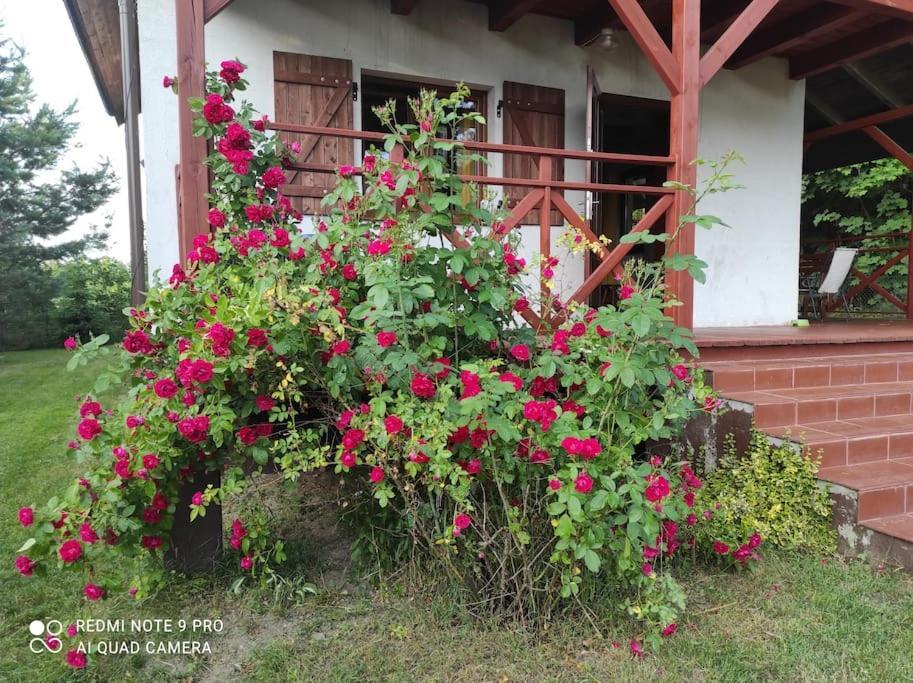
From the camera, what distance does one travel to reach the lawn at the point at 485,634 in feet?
6.00

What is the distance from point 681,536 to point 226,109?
257 cm

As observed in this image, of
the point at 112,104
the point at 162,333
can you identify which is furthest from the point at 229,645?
the point at 112,104

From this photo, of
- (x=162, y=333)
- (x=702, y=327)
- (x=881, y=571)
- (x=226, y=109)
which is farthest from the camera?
(x=702, y=327)

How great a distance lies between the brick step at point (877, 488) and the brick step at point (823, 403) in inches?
13.1

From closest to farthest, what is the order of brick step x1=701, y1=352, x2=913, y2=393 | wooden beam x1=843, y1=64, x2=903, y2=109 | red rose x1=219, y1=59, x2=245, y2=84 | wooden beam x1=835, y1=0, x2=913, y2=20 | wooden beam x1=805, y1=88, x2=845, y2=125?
red rose x1=219, y1=59, x2=245, y2=84, brick step x1=701, y1=352, x2=913, y2=393, wooden beam x1=835, y1=0, x2=913, y2=20, wooden beam x1=843, y1=64, x2=903, y2=109, wooden beam x1=805, y1=88, x2=845, y2=125

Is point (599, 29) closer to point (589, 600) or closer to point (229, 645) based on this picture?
point (589, 600)

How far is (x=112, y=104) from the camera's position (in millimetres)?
7859

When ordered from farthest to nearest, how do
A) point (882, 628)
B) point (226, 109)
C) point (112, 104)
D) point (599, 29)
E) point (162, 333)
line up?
point (112, 104), point (599, 29), point (226, 109), point (162, 333), point (882, 628)

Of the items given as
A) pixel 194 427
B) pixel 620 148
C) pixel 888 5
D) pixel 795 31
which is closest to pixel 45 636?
pixel 194 427

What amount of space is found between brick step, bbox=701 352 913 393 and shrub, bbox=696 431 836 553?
50cm

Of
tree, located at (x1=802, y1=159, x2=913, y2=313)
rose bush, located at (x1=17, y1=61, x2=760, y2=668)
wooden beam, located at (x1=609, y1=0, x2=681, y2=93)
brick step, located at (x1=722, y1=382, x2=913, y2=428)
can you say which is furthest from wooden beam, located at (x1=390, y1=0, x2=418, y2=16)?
tree, located at (x1=802, y1=159, x2=913, y2=313)

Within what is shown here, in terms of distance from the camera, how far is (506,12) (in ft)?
14.9

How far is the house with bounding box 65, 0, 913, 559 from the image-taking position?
2979mm

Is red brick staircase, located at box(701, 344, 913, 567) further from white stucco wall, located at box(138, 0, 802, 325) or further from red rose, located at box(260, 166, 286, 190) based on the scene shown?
red rose, located at box(260, 166, 286, 190)
